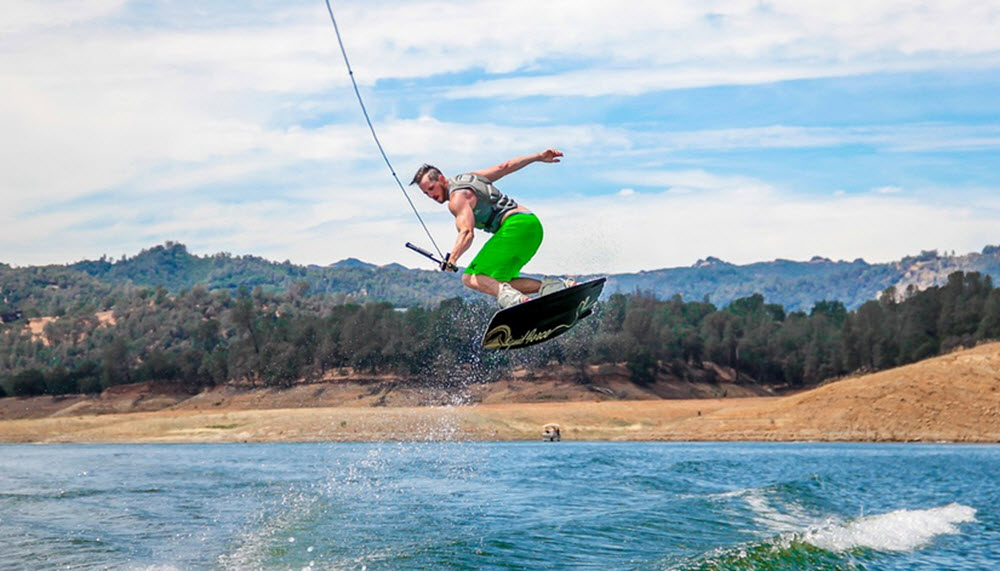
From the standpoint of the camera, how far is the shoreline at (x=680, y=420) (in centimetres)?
5928

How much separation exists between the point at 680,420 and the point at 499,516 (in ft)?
169

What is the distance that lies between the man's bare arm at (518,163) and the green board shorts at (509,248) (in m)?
0.63

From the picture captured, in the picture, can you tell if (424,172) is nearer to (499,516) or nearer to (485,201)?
(485,201)

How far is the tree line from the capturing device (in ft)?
308

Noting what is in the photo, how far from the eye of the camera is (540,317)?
45.7 ft

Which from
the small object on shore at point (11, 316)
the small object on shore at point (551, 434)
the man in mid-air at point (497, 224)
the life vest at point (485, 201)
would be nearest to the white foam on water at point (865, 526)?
the man in mid-air at point (497, 224)

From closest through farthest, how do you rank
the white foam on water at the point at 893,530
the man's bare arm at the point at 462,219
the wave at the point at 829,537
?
1. the man's bare arm at the point at 462,219
2. the wave at the point at 829,537
3. the white foam on water at the point at 893,530

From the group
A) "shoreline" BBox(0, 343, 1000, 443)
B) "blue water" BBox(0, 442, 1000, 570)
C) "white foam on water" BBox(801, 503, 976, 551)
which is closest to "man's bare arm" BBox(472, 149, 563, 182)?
"blue water" BBox(0, 442, 1000, 570)

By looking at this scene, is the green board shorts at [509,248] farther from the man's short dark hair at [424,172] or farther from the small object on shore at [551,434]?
the small object on shore at [551,434]

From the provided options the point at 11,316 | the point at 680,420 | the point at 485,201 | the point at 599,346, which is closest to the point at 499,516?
the point at 485,201

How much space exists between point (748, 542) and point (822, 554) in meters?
1.33

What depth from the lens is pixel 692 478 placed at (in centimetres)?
3072

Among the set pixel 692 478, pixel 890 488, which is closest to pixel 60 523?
pixel 692 478

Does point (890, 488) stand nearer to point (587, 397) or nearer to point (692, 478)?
point (692, 478)
